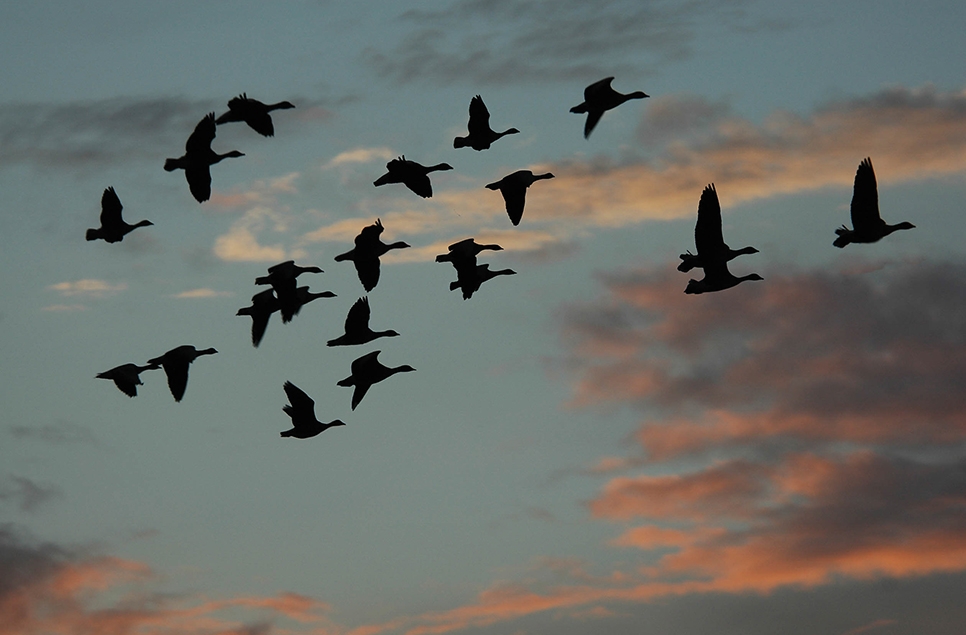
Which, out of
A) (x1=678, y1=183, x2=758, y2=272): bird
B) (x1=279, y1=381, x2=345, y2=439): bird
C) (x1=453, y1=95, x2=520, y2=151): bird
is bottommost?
(x1=279, y1=381, x2=345, y2=439): bird

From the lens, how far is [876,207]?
41344mm

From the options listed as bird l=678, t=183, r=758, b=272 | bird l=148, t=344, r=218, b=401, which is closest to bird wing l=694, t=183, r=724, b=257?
bird l=678, t=183, r=758, b=272

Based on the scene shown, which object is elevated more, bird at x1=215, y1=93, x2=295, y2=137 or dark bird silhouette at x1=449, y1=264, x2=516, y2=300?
bird at x1=215, y1=93, x2=295, y2=137

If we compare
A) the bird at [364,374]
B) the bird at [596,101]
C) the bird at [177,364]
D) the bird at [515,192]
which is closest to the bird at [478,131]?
the bird at [515,192]

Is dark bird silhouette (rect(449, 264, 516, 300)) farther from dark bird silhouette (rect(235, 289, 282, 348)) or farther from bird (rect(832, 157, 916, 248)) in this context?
bird (rect(832, 157, 916, 248))

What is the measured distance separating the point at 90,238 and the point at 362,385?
8840 mm

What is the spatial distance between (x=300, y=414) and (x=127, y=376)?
4.99 m

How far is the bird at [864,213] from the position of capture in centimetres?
4097

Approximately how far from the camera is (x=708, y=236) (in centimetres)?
4144

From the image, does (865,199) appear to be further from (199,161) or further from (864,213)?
(199,161)

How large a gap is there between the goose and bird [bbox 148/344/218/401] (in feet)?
46.1

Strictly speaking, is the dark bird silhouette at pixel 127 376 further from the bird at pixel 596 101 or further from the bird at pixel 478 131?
the bird at pixel 596 101

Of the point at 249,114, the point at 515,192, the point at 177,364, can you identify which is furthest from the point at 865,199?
the point at 177,364

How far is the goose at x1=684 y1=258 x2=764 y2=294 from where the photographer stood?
42062 millimetres
